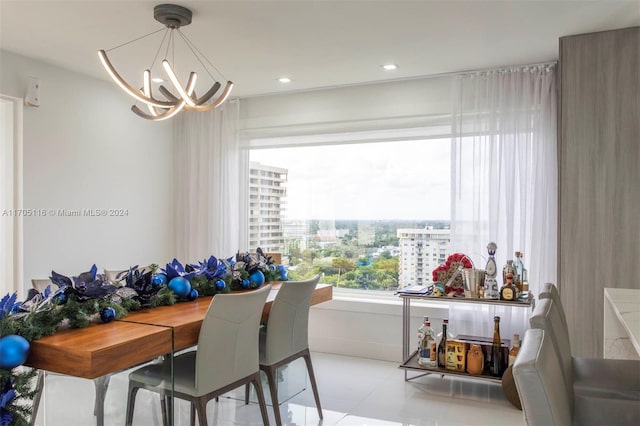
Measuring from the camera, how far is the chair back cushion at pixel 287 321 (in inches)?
108

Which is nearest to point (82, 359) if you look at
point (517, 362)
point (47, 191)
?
point (517, 362)

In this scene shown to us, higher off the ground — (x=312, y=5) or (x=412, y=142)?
(x=312, y=5)

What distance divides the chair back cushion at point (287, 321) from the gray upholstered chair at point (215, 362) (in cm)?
24

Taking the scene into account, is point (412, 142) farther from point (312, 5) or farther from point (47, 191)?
point (47, 191)

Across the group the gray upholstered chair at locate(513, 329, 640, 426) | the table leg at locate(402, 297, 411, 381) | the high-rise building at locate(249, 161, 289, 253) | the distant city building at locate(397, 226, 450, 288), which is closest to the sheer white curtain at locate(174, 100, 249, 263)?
the high-rise building at locate(249, 161, 289, 253)

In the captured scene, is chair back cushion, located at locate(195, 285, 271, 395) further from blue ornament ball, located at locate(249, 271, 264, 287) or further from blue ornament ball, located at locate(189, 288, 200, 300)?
blue ornament ball, located at locate(249, 271, 264, 287)

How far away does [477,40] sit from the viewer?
11.1 ft

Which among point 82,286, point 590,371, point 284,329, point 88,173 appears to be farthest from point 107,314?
point 88,173

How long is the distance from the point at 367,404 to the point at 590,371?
1.72 m

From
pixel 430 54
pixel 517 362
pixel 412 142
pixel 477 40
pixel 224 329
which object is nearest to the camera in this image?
pixel 517 362

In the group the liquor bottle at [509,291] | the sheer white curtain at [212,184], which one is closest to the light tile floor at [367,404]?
A: the liquor bottle at [509,291]

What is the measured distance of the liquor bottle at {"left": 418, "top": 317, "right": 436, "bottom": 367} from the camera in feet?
12.1

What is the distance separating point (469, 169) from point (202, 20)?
2363 mm

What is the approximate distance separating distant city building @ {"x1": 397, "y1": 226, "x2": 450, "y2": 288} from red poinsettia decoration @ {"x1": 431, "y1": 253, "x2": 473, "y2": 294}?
2.47 feet
